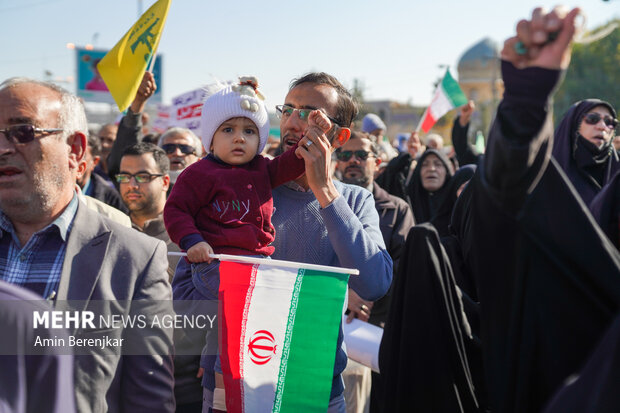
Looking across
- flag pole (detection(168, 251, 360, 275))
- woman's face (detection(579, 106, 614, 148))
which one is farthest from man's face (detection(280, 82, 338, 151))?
woman's face (detection(579, 106, 614, 148))

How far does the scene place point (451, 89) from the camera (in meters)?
11.1

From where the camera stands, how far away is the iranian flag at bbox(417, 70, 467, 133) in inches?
433

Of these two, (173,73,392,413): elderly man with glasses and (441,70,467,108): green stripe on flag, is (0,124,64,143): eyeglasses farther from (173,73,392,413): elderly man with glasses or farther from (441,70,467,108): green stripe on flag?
(441,70,467,108): green stripe on flag

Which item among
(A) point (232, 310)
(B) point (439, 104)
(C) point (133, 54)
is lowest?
(A) point (232, 310)

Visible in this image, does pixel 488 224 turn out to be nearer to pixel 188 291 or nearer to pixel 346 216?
pixel 346 216

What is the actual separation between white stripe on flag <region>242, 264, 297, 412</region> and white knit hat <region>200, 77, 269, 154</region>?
0.71m

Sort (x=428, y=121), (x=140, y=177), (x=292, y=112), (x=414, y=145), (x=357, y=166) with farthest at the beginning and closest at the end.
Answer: (x=428, y=121)
(x=414, y=145)
(x=357, y=166)
(x=140, y=177)
(x=292, y=112)

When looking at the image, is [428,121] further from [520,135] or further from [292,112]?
[520,135]

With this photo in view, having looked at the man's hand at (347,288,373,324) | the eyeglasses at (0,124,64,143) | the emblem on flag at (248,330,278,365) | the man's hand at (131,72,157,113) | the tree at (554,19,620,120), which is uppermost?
the tree at (554,19,620,120)

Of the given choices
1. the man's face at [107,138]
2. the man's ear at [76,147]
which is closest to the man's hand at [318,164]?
the man's ear at [76,147]

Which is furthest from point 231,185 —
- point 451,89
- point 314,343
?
point 451,89

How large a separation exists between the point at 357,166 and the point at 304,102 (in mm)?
2712

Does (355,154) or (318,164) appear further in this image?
(355,154)

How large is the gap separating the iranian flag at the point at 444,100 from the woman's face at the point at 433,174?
3814 mm
